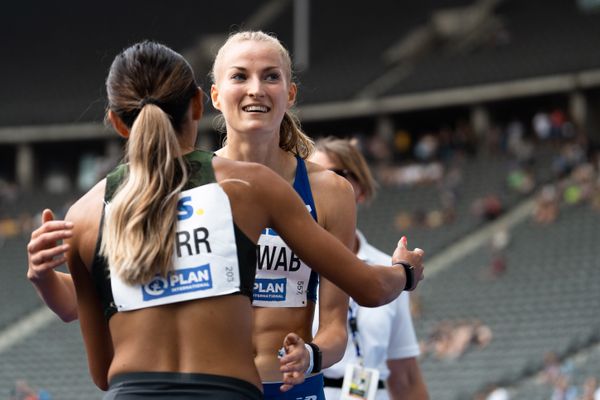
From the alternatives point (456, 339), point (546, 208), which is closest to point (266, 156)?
point (456, 339)

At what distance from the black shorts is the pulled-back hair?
0.26 meters

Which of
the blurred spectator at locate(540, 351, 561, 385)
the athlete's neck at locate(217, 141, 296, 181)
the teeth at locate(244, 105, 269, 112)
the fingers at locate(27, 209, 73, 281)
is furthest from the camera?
the blurred spectator at locate(540, 351, 561, 385)

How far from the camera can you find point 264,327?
4.35 metres

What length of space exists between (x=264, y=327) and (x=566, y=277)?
62.2ft

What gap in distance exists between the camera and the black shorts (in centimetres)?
325

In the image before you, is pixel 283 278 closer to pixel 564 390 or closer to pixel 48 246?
pixel 48 246

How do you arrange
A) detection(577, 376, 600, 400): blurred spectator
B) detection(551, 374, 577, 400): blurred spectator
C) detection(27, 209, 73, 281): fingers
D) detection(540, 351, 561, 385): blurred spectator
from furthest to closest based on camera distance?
detection(540, 351, 561, 385): blurred spectator → detection(551, 374, 577, 400): blurred spectator → detection(577, 376, 600, 400): blurred spectator → detection(27, 209, 73, 281): fingers

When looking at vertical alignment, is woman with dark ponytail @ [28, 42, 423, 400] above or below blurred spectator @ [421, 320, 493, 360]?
below

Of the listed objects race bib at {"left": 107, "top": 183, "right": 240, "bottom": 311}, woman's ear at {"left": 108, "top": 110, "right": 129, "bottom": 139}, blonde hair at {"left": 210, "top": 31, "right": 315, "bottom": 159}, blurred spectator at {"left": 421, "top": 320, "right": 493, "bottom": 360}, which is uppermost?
blurred spectator at {"left": 421, "top": 320, "right": 493, "bottom": 360}

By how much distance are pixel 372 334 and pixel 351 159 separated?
85 cm

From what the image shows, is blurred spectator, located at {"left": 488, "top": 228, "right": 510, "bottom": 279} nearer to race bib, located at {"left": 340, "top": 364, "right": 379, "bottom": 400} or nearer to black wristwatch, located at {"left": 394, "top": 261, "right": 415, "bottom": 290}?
race bib, located at {"left": 340, "top": 364, "right": 379, "bottom": 400}

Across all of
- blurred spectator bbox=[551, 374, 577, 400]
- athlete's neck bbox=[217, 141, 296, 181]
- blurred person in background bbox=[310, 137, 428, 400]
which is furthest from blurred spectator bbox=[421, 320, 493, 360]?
athlete's neck bbox=[217, 141, 296, 181]

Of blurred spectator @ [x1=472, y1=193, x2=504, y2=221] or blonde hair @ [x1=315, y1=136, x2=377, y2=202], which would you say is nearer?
blonde hair @ [x1=315, y1=136, x2=377, y2=202]

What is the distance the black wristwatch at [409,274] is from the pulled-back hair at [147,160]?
0.85 m
